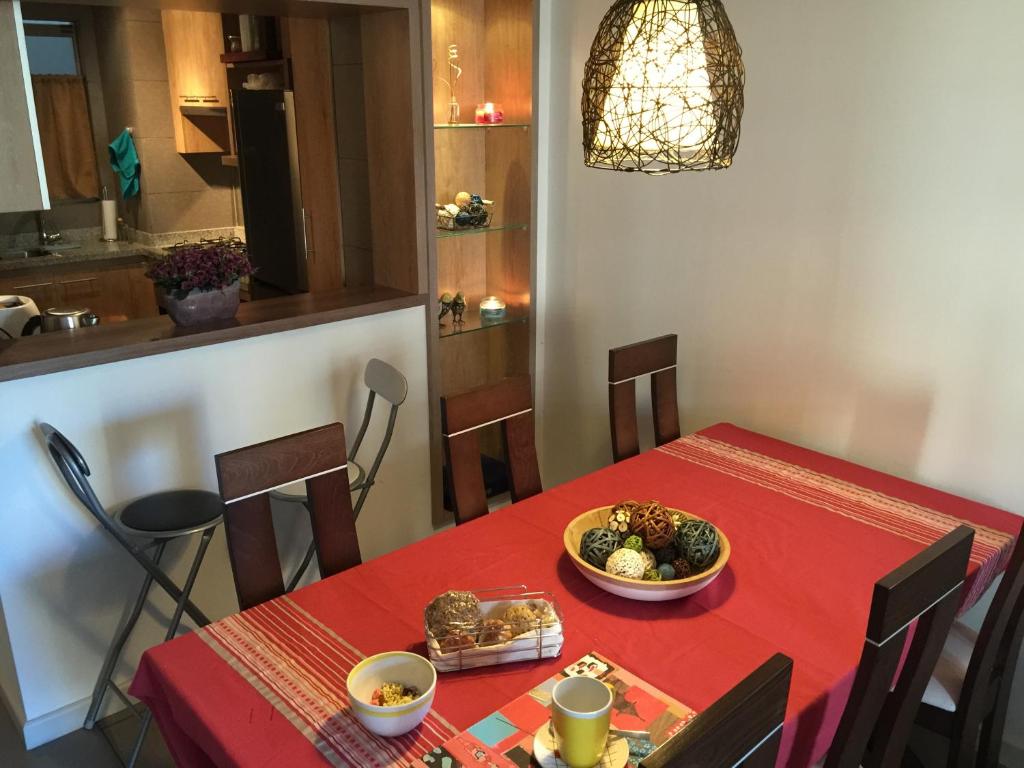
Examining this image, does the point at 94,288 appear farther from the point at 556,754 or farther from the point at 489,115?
the point at 556,754

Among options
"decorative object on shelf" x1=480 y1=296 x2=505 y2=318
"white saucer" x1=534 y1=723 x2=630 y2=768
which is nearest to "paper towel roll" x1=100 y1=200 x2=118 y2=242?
"decorative object on shelf" x1=480 y1=296 x2=505 y2=318

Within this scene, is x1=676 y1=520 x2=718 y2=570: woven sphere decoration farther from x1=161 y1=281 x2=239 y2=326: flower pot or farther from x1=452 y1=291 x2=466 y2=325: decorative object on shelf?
x1=452 y1=291 x2=466 y2=325: decorative object on shelf

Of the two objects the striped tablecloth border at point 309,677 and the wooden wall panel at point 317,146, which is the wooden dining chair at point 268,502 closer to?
the striped tablecloth border at point 309,677

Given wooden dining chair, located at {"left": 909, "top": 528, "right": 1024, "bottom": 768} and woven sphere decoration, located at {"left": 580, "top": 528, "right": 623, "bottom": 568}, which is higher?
→ woven sphere decoration, located at {"left": 580, "top": 528, "right": 623, "bottom": 568}

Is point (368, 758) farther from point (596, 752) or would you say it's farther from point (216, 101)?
point (216, 101)

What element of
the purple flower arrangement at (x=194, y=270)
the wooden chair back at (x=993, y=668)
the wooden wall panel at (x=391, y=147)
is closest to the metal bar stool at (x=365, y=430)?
the wooden wall panel at (x=391, y=147)

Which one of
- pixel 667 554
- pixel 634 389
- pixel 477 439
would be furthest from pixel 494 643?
pixel 634 389

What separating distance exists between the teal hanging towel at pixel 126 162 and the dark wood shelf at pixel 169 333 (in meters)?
2.42

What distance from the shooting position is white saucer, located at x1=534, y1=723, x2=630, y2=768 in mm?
1202

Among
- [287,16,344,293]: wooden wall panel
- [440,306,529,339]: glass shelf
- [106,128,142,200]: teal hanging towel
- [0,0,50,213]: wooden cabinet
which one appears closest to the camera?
[0,0,50,213]: wooden cabinet

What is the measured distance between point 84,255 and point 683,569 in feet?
13.0

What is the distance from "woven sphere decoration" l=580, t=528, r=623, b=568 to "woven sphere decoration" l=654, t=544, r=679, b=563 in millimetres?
83

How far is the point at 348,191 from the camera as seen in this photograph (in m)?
3.02

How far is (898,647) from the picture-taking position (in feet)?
4.27
